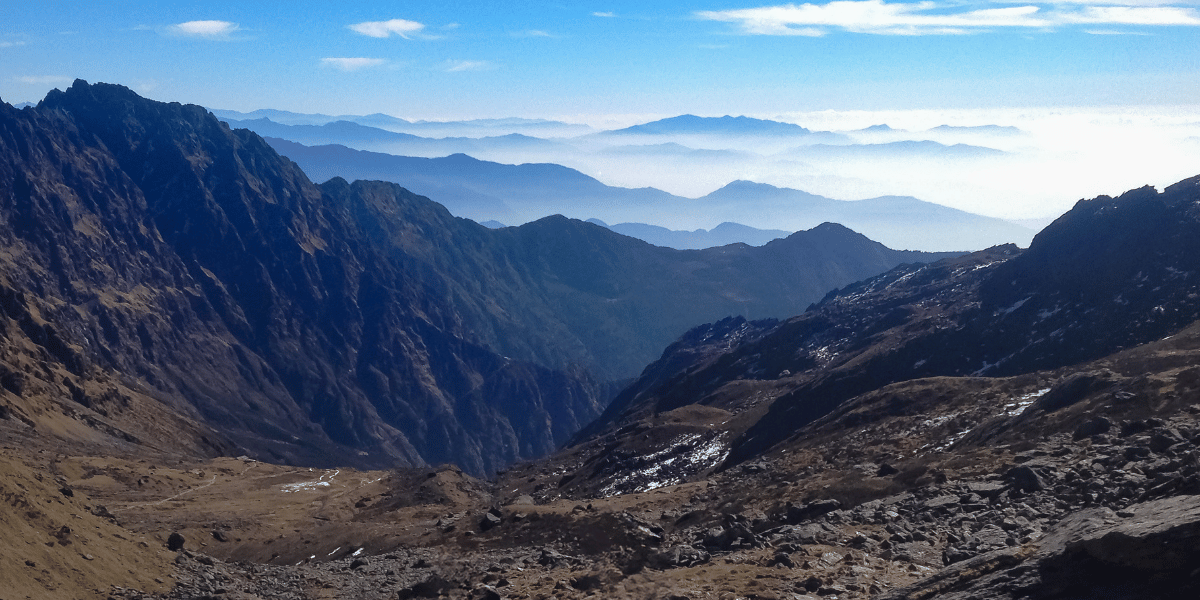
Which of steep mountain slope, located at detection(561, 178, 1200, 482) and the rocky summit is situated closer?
the rocky summit

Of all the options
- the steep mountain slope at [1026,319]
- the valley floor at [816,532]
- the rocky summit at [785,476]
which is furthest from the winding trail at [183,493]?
the steep mountain slope at [1026,319]

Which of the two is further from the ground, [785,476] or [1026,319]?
[1026,319]

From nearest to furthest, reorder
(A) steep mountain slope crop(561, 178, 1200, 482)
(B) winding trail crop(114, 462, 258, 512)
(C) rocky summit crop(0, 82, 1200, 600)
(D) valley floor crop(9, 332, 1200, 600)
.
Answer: (D) valley floor crop(9, 332, 1200, 600), (C) rocky summit crop(0, 82, 1200, 600), (B) winding trail crop(114, 462, 258, 512), (A) steep mountain slope crop(561, 178, 1200, 482)

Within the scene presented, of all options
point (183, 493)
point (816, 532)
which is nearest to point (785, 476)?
point (816, 532)

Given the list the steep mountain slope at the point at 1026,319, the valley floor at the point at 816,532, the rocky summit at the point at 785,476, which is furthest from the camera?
the steep mountain slope at the point at 1026,319

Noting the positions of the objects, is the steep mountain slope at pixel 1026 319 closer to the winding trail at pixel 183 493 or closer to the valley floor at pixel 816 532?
the valley floor at pixel 816 532

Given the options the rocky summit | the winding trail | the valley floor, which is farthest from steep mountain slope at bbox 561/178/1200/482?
the winding trail

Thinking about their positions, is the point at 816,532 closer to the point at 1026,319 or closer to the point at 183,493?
the point at 183,493

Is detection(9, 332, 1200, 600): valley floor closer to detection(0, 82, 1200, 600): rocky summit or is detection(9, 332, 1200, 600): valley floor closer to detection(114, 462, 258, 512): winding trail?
detection(0, 82, 1200, 600): rocky summit

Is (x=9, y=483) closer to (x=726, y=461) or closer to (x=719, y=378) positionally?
(x=726, y=461)

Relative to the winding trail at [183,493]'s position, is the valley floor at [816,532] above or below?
above

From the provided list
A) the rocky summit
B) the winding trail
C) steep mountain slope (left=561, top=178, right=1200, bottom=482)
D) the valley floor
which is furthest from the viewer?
steep mountain slope (left=561, top=178, right=1200, bottom=482)
